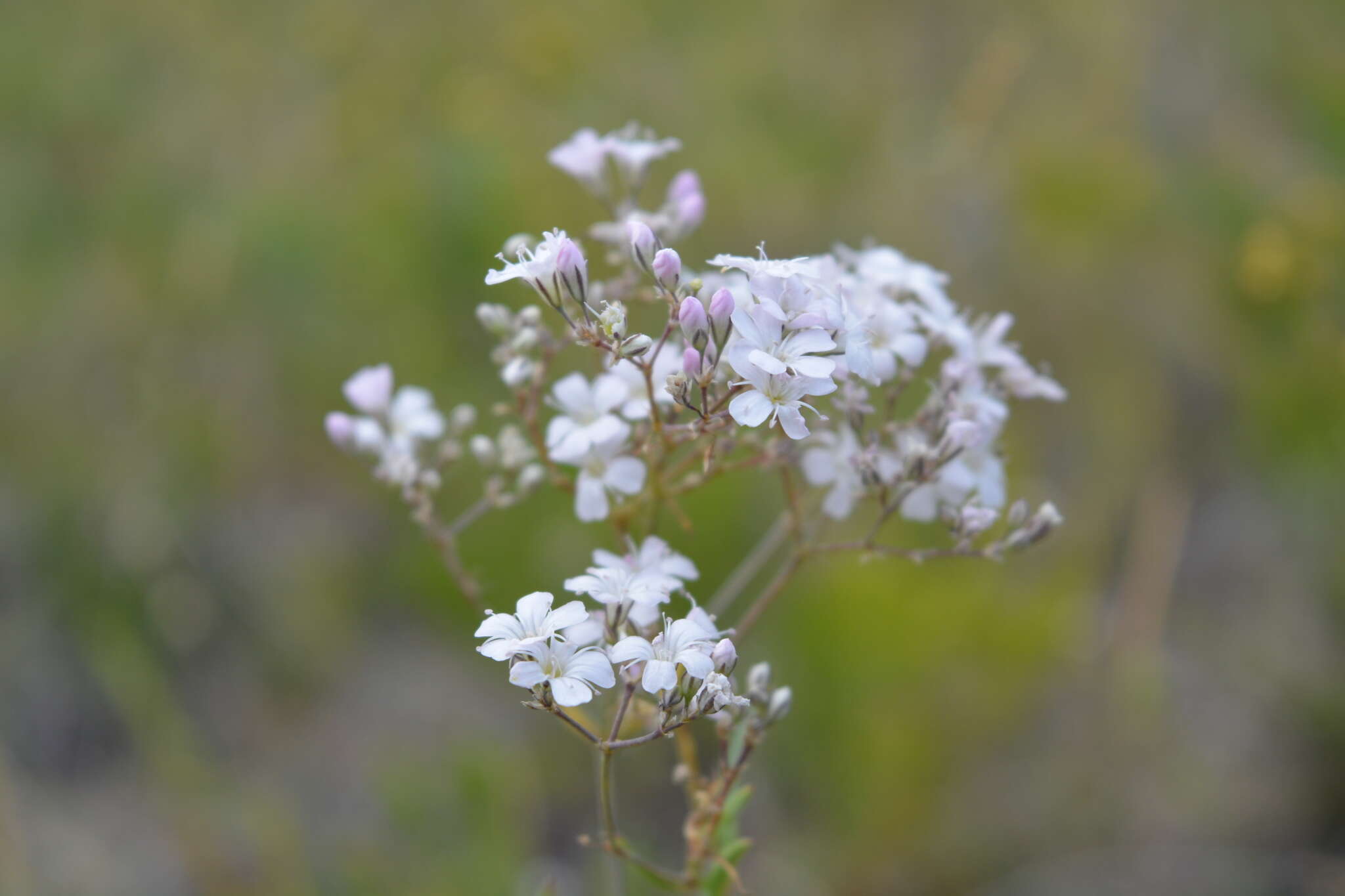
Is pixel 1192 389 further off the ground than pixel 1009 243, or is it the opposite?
pixel 1009 243

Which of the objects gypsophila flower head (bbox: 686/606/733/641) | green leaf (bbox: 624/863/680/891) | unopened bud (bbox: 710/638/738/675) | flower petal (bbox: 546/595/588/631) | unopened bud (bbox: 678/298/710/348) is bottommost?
green leaf (bbox: 624/863/680/891)

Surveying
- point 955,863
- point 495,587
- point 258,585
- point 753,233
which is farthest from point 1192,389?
point 258,585

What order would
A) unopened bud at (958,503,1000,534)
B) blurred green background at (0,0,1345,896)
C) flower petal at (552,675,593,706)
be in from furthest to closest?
blurred green background at (0,0,1345,896)
unopened bud at (958,503,1000,534)
flower petal at (552,675,593,706)

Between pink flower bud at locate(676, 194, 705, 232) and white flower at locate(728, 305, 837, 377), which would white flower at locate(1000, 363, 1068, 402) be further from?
pink flower bud at locate(676, 194, 705, 232)

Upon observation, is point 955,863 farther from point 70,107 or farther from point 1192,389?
point 70,107

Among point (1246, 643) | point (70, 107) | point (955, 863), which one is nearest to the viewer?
point (955, 863)

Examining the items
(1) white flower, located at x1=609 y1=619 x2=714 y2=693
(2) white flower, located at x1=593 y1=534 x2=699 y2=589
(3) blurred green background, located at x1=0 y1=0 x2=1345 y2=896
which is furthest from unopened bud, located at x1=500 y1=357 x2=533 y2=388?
(3) blurred green background, located at x1=0 y1=0 x2=1345 y2=896

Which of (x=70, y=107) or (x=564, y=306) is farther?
(x=70, y=107)

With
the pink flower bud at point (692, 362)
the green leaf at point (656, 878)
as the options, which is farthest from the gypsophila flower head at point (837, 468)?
the green leaf at point (656, 878)
